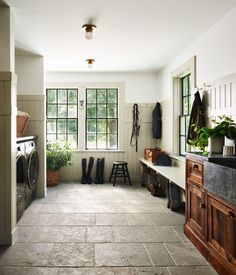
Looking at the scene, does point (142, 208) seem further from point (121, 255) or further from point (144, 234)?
point (121, 255)

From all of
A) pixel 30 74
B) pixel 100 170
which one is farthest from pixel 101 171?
pixel 30 74

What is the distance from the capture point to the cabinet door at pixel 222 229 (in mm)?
2111

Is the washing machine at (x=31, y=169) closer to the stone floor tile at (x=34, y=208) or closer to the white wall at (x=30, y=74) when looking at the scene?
the stone floor tile at (x=34, y=208)

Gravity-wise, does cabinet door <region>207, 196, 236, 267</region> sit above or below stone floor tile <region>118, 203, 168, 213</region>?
above

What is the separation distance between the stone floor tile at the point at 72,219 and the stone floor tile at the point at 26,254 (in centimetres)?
69

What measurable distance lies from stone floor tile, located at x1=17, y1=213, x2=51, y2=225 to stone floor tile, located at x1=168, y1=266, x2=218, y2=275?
5.99 feet

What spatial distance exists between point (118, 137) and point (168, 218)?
3048 mm

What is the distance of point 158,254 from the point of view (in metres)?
2.75

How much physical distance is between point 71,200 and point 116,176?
166 cm

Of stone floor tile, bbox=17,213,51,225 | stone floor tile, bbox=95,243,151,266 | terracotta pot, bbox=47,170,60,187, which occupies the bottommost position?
stone floor tile, bbox=95,243,151,266

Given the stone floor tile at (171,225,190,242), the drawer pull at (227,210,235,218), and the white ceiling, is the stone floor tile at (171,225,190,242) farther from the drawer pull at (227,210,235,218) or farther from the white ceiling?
the white ceiling

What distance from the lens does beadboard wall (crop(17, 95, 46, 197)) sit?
5.05 m

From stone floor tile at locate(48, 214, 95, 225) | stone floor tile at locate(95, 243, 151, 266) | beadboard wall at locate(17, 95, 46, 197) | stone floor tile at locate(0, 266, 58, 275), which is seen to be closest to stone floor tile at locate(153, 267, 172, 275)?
stone floor tile at locate(95, 243, 151, 266)

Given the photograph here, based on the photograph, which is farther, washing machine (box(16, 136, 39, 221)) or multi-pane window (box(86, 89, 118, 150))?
multi-pane window (box(86, 89, 118, 150))
